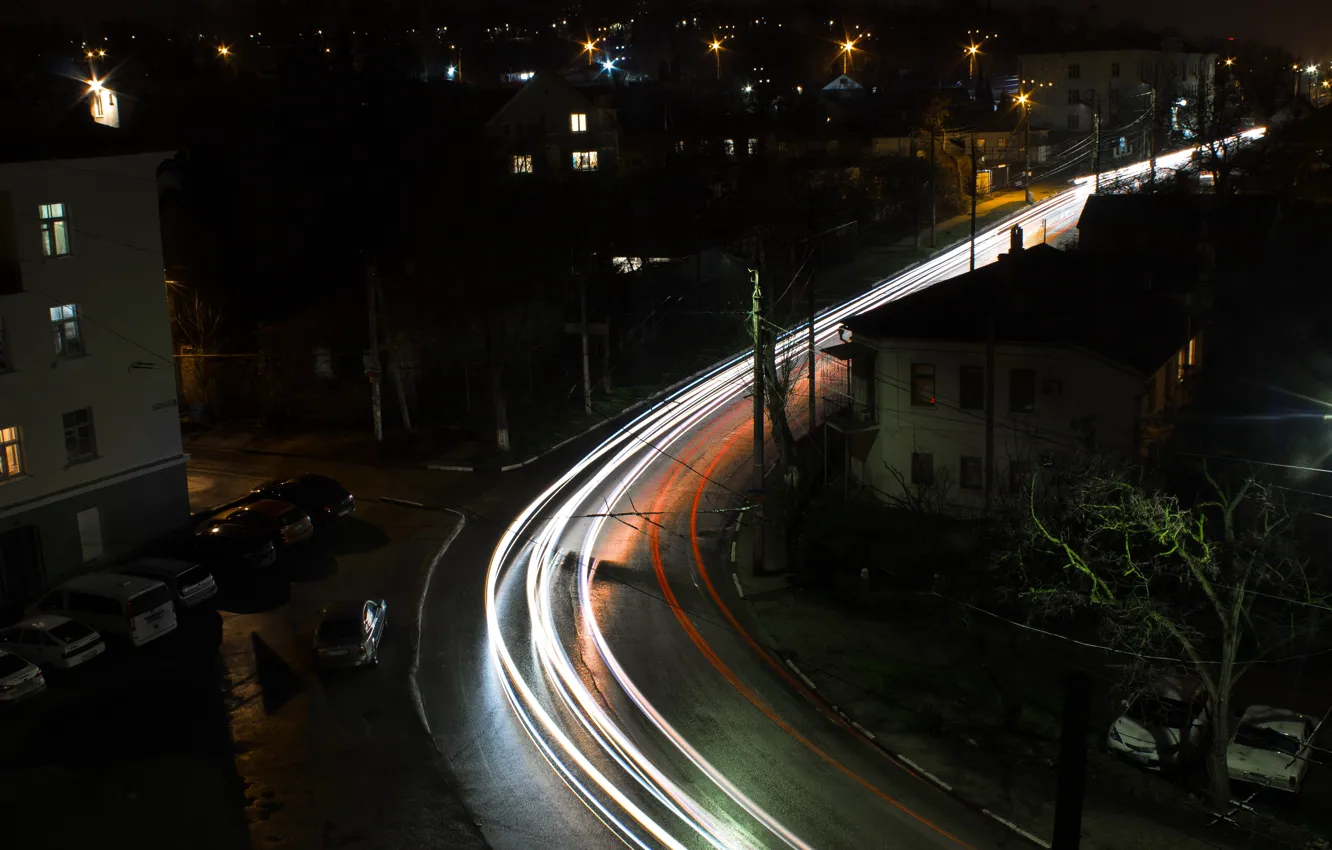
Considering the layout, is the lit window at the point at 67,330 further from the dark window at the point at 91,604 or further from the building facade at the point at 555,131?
the building facade at the point at 555,131

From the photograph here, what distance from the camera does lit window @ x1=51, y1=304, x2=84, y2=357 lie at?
23.5 meters

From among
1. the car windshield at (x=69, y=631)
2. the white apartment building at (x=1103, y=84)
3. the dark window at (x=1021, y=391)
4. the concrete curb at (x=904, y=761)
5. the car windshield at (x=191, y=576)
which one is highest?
the white apartment building at (x=1103, y=84)

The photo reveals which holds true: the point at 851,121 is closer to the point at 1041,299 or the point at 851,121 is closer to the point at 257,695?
the point at 1041,299

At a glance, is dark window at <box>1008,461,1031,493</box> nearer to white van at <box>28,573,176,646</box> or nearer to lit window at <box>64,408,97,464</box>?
white van at <box>28,573,176,646</box>

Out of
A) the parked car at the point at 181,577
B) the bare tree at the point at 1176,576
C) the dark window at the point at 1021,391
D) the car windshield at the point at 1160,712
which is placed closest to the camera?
the bare tree at the point at 1176,576

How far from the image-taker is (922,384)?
96.7 ft

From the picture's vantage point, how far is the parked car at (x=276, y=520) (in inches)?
996

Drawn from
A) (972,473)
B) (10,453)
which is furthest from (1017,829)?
(10,453)

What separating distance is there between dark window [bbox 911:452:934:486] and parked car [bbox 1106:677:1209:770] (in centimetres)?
1099

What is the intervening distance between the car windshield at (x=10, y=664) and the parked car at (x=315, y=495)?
26.0 ft

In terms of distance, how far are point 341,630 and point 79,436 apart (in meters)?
8.11

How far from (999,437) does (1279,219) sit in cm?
2917

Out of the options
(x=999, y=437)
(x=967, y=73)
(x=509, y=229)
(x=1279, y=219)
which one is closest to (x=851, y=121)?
(x=1279, y=219)

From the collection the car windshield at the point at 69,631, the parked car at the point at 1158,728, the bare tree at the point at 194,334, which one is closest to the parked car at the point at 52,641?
the car windshield at the point at 69,631
